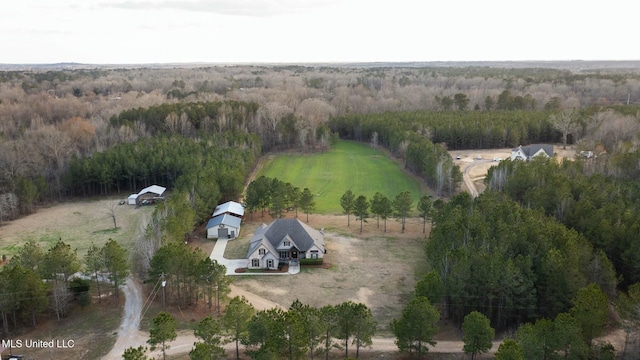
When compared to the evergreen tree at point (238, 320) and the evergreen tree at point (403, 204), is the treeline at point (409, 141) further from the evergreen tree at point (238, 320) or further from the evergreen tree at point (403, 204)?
the evergreen tree at point (238, 320)

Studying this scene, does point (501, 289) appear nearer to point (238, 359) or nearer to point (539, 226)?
point (539, 226)

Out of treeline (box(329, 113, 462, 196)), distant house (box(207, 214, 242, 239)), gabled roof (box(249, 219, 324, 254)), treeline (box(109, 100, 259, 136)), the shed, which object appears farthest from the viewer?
treeline (box(109, 100, 259, 136))

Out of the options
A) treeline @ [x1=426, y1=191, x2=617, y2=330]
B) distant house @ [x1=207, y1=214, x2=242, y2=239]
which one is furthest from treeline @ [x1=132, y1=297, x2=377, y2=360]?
distant house @ [x1=207, y1=214, x2=242, y2=239]

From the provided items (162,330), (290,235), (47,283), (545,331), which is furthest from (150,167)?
(545,331)

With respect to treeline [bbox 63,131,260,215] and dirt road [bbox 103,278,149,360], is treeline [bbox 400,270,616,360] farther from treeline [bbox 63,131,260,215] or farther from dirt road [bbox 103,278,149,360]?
treeline [bbox 63,131,260,215]

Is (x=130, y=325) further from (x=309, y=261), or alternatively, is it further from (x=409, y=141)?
(x=409, y=141)

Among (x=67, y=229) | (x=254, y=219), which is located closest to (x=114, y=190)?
(x=67, y=229)

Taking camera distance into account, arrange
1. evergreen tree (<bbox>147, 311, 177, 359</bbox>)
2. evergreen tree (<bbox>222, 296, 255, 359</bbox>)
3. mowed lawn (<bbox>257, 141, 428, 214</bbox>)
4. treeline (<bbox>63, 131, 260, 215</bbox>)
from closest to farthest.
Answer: evergreen tree (<bbox>147, 311, 177, 359</bbox>)
evergreen tree (<bbox>222, 296, 255, 359</bbox>)
treeline (<bbox>63, 131, 260, 215</bbox>)
mowed lawn (<bbox>257, 141, 428, 214</bbox>)
